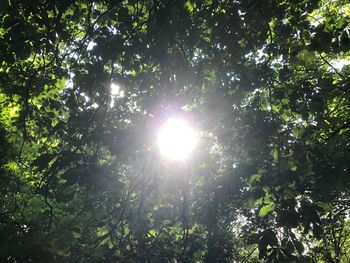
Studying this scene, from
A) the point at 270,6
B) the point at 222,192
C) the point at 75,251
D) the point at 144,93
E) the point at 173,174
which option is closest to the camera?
the point at 173,174

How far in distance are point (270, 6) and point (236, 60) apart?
86 cm

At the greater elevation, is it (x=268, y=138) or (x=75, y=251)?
(x=75, y=251)

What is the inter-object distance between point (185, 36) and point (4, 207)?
13.0 metres

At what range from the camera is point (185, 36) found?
492 centimetres

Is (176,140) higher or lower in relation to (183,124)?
lower

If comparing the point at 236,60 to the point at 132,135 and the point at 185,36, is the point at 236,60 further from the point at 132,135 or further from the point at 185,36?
the point at 132,135

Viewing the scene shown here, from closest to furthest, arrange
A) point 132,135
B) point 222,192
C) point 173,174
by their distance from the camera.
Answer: point 132,135, point 173,174, point 222,192

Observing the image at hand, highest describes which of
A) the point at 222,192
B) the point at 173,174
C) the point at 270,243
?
the point at 222,192

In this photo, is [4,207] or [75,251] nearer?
[75,251]

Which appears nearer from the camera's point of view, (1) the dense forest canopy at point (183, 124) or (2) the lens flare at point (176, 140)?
(1) the dense forest canopy at point (183, 124)

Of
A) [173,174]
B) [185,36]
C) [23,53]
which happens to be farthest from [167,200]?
[23,53]

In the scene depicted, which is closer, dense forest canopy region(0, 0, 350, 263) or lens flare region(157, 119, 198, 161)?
dense forest canopy region(0, 0, 350, 263)

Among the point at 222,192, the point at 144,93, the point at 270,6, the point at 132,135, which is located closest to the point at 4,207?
the point at 222,192

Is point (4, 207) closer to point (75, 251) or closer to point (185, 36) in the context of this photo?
point (75, 251)
